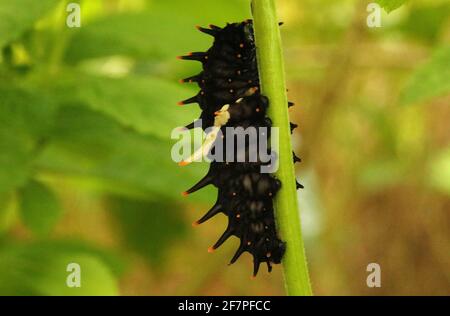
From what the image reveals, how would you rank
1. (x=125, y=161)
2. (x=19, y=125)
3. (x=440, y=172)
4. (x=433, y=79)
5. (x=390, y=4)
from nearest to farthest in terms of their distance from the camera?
(x=390, y=4) < (x=433, y=79) < (x=19, y=125) < (x=125, y=161) < (x=440, y=172)

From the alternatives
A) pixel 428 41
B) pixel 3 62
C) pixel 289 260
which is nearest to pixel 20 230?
pixel 428 41

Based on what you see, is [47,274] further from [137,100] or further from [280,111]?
[280,111]

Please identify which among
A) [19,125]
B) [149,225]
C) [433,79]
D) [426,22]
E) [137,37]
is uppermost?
[426,22]

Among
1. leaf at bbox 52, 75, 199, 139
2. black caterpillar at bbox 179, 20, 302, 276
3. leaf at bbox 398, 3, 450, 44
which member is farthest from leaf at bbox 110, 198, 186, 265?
black caterpillar at bbox 179, 20, 302, 276

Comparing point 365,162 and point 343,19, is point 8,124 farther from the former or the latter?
point 365,162

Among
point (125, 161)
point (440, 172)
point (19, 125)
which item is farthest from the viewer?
point (440, 172)

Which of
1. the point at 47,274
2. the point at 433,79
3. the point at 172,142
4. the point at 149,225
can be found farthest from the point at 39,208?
the point at 149,225

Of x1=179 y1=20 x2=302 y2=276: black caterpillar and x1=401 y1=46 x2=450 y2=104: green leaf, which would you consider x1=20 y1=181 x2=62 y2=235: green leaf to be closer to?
x1=179 y1=20 x2=302 y2=276: black caterpillar
